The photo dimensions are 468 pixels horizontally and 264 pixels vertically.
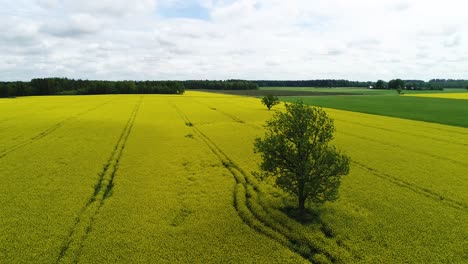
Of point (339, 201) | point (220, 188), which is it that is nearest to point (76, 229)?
point (220, 188)

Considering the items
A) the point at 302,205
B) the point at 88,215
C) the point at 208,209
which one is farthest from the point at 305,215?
the point at 88,215

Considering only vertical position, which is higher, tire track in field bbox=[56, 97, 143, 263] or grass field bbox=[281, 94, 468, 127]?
grass field bbox=[281, 94, 468, 127]

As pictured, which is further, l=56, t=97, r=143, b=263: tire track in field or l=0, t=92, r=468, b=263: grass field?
l=0, t=92, r=468, b=263: grass field

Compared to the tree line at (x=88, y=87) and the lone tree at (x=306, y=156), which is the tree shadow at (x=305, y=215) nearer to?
the lone tree at (x=306, y=156)

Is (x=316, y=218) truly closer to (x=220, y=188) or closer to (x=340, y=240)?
(x=340, y=240)

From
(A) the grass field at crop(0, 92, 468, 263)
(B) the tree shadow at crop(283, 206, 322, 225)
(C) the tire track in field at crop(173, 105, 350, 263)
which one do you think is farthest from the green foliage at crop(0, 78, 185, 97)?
(B) the tree shadow at crop(283, 206, 322, 225)

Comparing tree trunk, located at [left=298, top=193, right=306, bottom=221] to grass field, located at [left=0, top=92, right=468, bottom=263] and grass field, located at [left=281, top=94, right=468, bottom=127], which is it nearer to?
grass field, located at [left=0, top=92, right=468, bottom=263]

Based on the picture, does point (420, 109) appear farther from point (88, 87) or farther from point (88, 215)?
point (88, 87)
